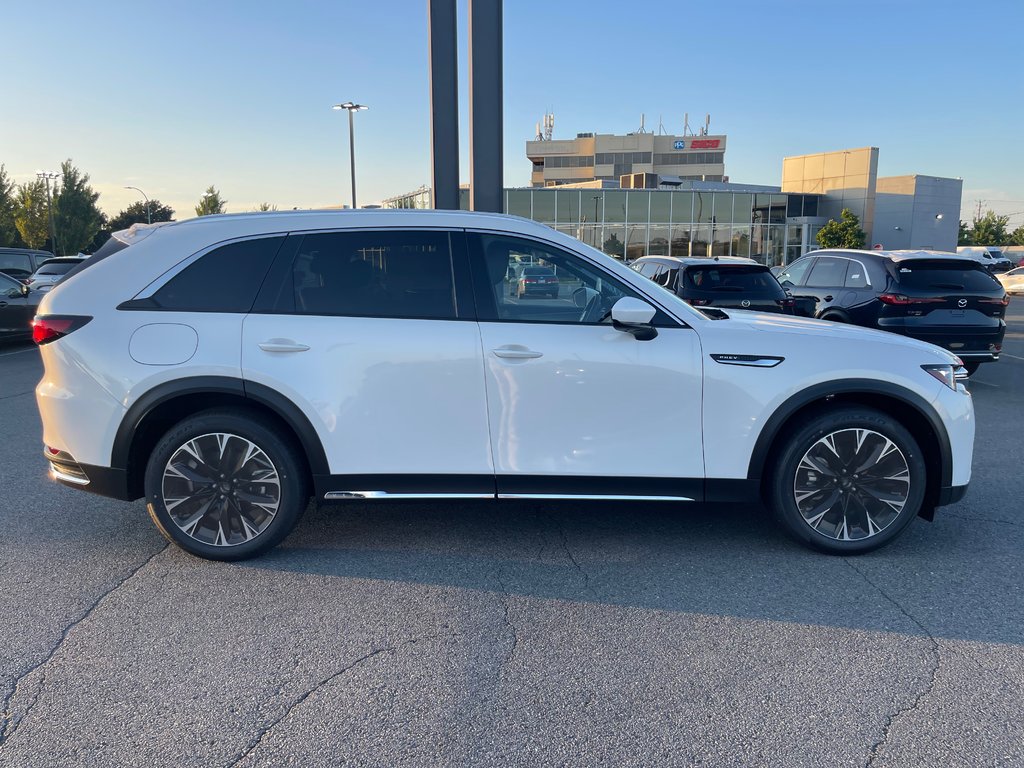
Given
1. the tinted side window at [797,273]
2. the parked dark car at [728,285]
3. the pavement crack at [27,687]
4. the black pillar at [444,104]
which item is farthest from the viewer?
the tinted side window at [797,273]

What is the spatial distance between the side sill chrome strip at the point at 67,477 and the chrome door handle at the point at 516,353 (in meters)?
2.31

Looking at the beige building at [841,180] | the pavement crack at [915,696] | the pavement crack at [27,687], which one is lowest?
the pavement crack at [27,687]

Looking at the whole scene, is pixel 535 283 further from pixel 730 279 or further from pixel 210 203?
pixel 210 203

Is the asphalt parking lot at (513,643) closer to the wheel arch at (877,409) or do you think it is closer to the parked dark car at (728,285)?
the wheel arch at (877,409)

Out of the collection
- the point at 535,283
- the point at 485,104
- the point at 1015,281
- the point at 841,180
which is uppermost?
the point at 841,180

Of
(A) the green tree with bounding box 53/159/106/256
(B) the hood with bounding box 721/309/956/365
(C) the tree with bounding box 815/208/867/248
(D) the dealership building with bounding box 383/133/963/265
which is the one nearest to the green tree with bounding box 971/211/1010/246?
(D) the dealership building with bounding box 383/133/963/265

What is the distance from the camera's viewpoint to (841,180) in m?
56.6

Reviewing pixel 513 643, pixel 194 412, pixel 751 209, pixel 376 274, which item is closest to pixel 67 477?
pixel 194 412

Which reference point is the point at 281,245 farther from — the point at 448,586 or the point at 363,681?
the point at 363,681

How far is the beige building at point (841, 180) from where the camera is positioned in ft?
180

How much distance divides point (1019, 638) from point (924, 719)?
942 millimetres

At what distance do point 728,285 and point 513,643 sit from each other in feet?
24.7

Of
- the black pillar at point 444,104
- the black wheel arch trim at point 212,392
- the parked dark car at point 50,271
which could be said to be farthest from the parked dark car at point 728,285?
the parked dark car at point 50,271

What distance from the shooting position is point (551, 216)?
1791 inches
